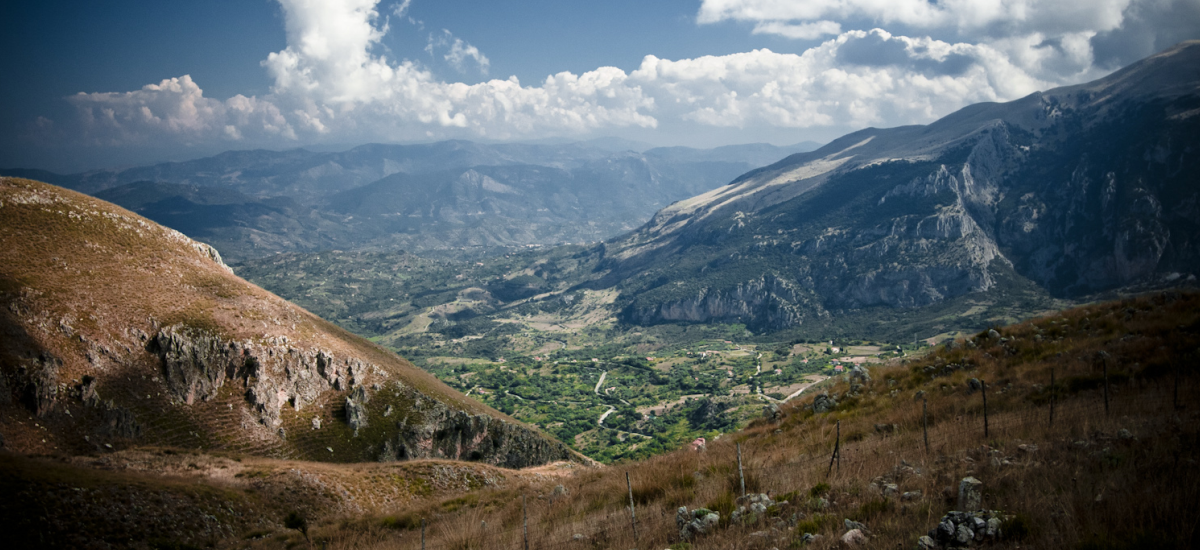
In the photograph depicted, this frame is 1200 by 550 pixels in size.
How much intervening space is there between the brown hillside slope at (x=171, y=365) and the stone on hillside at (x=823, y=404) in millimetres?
40187

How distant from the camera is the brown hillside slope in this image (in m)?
37.3

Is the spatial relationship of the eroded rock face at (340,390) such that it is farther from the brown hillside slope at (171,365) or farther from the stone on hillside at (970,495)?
the stone on hillside at (970,495)

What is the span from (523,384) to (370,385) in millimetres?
132821

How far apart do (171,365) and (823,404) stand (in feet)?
161

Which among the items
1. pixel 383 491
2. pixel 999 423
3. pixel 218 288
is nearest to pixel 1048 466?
pixel 999 423

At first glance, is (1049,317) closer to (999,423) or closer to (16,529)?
(999,423)

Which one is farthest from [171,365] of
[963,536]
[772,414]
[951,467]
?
[963,536]

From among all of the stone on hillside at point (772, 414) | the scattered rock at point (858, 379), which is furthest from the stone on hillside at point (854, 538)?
the scattered rock at point (858, 379)

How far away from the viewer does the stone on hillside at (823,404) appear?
69.7ft

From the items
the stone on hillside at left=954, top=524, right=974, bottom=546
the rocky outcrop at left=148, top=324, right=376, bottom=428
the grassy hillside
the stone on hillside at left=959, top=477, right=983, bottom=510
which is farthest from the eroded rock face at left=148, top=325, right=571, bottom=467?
the stone on hillside at left=954, top=524, right=974, bottom=546

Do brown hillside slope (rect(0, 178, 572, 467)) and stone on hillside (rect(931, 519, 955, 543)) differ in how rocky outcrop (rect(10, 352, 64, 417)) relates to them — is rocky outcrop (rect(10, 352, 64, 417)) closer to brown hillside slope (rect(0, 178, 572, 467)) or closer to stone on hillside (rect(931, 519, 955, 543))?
brown hillside slope (rect(0, 178, 572, 467))

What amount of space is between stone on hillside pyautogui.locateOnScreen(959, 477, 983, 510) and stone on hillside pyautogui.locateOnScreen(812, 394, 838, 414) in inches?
528

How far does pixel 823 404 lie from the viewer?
71.4ft

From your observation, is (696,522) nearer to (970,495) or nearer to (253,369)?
(970,495)
